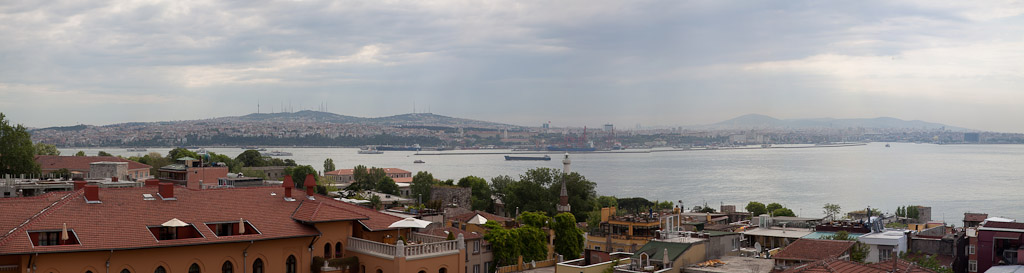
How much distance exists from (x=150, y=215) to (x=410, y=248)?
5165 millimetres

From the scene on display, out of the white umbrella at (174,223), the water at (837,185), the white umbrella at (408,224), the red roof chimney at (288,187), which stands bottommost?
the water at (837,185)

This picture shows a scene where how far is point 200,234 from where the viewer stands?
15695 mm

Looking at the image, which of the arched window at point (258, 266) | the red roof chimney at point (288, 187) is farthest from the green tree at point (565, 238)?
the arched window at point (258, 266)

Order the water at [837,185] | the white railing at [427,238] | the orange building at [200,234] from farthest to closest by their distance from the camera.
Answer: the water at [837,185], the white railing at [427,238], the orange building at [200,234]

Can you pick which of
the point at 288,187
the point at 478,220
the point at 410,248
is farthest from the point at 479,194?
the point at 410,248

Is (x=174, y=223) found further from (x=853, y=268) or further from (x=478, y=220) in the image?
(x=478, y=220)

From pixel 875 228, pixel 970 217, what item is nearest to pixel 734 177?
pixel 970 217

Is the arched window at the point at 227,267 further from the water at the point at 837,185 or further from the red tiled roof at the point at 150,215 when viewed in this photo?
the water at the point at 837,185

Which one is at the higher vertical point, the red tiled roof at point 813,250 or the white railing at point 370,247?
the white railing at point 370,247

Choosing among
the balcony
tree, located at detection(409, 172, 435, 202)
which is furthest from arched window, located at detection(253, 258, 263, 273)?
tree, located at detection(409, 172, 435, 202)

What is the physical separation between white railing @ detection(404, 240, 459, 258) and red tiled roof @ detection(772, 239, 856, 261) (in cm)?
759

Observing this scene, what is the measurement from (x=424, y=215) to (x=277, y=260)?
26.0 ft

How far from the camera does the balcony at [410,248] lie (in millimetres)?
16359

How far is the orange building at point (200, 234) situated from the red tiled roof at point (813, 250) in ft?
25.2
